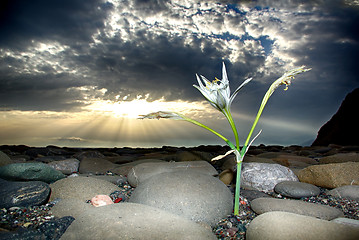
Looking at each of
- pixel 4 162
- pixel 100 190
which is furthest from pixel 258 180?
pixel 4 162

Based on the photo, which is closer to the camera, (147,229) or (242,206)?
(147,229)

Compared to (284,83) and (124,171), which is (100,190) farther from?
(284,83)

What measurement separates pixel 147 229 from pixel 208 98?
122 centimetres

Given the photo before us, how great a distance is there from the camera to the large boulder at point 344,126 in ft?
38.9

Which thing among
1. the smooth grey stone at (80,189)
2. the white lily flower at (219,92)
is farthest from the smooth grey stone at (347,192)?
the smooth grey stone at (80,189)

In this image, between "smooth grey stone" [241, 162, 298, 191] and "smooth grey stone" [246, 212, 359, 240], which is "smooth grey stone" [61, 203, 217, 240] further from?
"smooth grey stone" [241, 162, 298, 191]

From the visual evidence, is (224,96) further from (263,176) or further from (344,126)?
(344,126)

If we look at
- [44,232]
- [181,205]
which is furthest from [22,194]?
[181,205]

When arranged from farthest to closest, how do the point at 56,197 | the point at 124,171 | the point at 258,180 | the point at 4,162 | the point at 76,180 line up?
the point at 124,171
the point at 4,162
the point at 258,180
the point at 76,180
the point at 56,197

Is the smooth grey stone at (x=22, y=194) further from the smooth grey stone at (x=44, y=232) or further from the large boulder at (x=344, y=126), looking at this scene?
the large boulder at (x=344, y=126)

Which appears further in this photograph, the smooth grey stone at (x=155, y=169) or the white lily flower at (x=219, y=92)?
the smooth grey stone at (x=155, y=169)


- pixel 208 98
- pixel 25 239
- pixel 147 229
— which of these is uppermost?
pixel 208 98

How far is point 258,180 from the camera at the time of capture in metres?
3.57

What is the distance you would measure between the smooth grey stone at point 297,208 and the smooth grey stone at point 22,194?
2483mm
